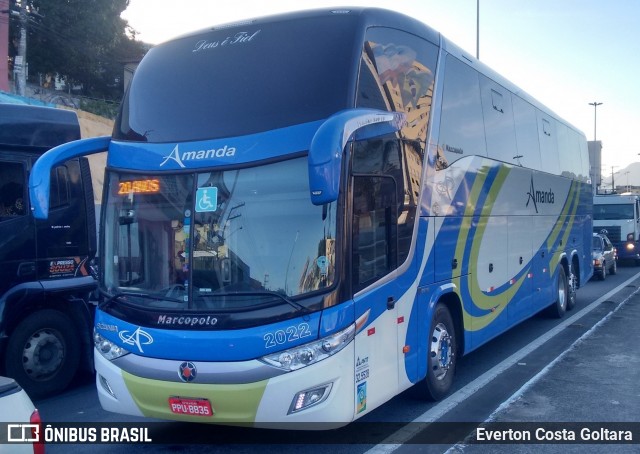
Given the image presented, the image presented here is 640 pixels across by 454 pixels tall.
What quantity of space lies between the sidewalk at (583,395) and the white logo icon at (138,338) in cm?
277

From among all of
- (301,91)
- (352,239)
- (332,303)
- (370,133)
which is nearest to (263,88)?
(301,91)

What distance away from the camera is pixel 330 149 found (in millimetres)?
4594

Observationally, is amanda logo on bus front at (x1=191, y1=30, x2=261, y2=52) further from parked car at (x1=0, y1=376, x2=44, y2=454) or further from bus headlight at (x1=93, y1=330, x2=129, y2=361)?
parked car at (x1=0, y1=376, x2=44, y2=454)

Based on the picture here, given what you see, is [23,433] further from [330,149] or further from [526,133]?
[526,133]

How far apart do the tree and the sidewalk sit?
29.1 meters

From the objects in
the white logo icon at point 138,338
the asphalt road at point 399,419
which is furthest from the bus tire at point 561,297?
the white logo icon at point 138,338

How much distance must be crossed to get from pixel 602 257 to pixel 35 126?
1864 centimetres

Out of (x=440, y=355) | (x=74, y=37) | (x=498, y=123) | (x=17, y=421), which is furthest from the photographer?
(x=74, y=37)

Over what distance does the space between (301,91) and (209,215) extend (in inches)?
51.5

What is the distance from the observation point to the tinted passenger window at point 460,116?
7.55 meters

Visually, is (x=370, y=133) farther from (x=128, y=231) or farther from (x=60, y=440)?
(x=60, y=440)

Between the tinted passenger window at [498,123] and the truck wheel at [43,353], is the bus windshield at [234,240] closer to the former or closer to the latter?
the truck wheel at [43,353]

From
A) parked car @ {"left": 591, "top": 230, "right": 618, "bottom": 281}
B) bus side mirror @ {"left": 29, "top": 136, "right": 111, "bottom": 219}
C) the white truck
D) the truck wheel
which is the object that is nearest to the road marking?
bus side mirror @ {"left": 29, "top": 136, "right": 111, "bottom": 219}

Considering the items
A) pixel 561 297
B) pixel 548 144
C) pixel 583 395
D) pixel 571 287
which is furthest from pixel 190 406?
pixel 571 287
